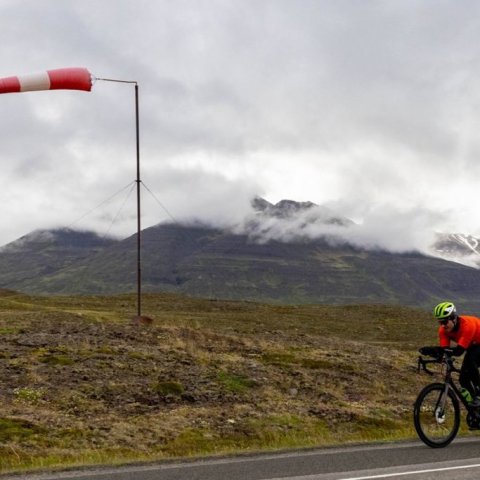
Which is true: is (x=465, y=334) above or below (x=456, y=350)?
above

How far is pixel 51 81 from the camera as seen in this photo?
11.4 metres

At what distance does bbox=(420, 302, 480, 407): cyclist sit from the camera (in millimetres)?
13758

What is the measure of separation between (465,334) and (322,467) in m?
4.55

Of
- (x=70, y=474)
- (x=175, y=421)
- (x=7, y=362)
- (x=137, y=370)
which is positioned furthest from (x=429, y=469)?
(x=7, y=362)

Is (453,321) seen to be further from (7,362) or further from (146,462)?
(7,362)

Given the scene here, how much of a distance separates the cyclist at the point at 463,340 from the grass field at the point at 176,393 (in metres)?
2.56

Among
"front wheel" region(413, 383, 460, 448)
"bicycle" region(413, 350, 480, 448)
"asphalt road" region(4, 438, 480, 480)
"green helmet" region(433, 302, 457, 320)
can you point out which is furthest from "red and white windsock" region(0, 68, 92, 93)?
"front wheel" region(413, 383, 460, 448)

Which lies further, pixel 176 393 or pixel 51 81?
pixel 176 393

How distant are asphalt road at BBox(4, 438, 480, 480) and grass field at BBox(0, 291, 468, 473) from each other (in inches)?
49.4

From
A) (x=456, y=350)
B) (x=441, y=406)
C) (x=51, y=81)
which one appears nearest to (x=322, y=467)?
(x=441, y=406)

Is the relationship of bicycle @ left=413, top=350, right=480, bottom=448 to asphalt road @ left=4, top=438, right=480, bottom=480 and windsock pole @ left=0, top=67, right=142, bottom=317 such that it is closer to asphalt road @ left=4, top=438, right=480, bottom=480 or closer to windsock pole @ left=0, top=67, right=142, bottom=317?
asphalt road @ left=4, top=438, right=480, bottom=480

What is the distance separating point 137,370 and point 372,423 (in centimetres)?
800

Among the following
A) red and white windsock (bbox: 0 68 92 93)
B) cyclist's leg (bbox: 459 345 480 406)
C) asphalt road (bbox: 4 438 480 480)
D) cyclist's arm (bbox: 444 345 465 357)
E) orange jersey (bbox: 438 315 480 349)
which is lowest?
asphalt road (bbox: 4 438 480 480)

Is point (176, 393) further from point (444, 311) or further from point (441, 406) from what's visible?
point (444, 311)
